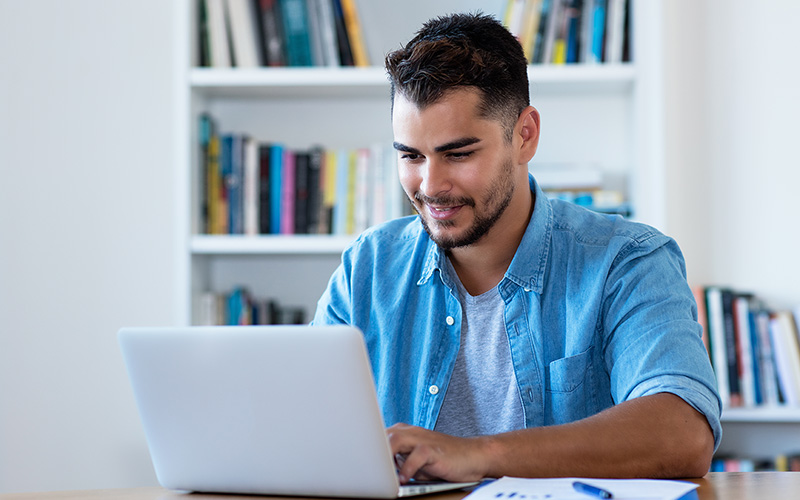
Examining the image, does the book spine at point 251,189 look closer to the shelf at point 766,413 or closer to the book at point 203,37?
the book at point 203,37

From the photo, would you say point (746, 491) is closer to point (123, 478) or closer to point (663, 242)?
point (663, 242)

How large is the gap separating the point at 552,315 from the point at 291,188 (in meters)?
1.04

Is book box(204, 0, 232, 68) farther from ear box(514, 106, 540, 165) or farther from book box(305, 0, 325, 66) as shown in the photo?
ear box(514, 106, 540, 165)

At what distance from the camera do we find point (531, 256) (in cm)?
128

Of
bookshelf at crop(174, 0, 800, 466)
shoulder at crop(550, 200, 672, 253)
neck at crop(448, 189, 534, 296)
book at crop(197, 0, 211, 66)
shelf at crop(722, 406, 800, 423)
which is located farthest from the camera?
book at crop(197, 0, 211, 66)

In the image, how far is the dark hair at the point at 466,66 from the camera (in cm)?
124

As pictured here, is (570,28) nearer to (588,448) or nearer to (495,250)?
(495,250)

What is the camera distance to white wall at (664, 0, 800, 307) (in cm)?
211

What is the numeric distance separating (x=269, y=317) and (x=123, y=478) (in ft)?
1.96

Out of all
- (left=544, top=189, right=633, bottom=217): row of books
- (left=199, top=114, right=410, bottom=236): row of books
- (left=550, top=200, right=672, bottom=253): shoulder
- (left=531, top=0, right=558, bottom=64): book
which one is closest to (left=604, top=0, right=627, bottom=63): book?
(left=531, top=0, right=558, bottom=64): book

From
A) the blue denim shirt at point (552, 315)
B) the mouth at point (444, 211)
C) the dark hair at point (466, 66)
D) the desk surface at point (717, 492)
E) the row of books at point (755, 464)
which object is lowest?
the row of books at point (755, 464)

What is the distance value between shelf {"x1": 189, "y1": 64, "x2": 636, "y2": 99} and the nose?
0.85 meters

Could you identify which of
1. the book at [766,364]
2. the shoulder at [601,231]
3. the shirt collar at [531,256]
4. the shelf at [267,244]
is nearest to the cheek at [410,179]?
the shirt collar at [531,256]

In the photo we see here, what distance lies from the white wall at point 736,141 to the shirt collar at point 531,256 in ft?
2.81
